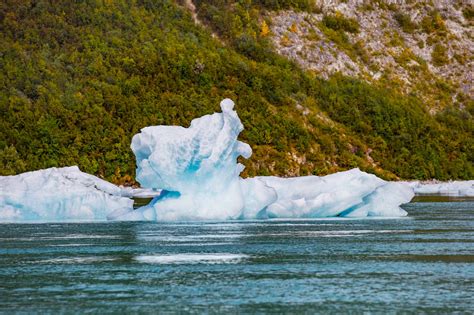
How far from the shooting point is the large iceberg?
50.8m

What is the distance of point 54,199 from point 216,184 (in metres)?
8.79

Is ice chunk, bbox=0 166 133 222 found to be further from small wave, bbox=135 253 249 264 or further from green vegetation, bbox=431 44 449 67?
green vegetation, bbox=431 44 449 67

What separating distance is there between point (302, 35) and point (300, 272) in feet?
452

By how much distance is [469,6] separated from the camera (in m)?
192

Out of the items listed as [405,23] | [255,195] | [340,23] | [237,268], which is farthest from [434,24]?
[237,268]

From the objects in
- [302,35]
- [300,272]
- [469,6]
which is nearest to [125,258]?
[300,272]

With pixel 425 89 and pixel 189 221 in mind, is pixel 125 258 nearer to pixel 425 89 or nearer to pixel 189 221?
pixel 189 221

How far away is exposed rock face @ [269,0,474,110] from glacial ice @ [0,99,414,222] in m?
106

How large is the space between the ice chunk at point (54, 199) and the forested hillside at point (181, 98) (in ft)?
206

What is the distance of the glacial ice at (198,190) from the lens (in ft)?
167

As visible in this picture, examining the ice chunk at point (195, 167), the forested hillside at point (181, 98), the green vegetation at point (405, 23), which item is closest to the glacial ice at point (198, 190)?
the ice chunk at point (195, 167)

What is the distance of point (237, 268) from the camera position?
32.4 m

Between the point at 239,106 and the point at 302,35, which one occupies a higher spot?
the point at 302,35

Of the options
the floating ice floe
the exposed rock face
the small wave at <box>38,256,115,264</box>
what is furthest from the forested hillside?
the small wave at <box>38,256,115,264</box>
